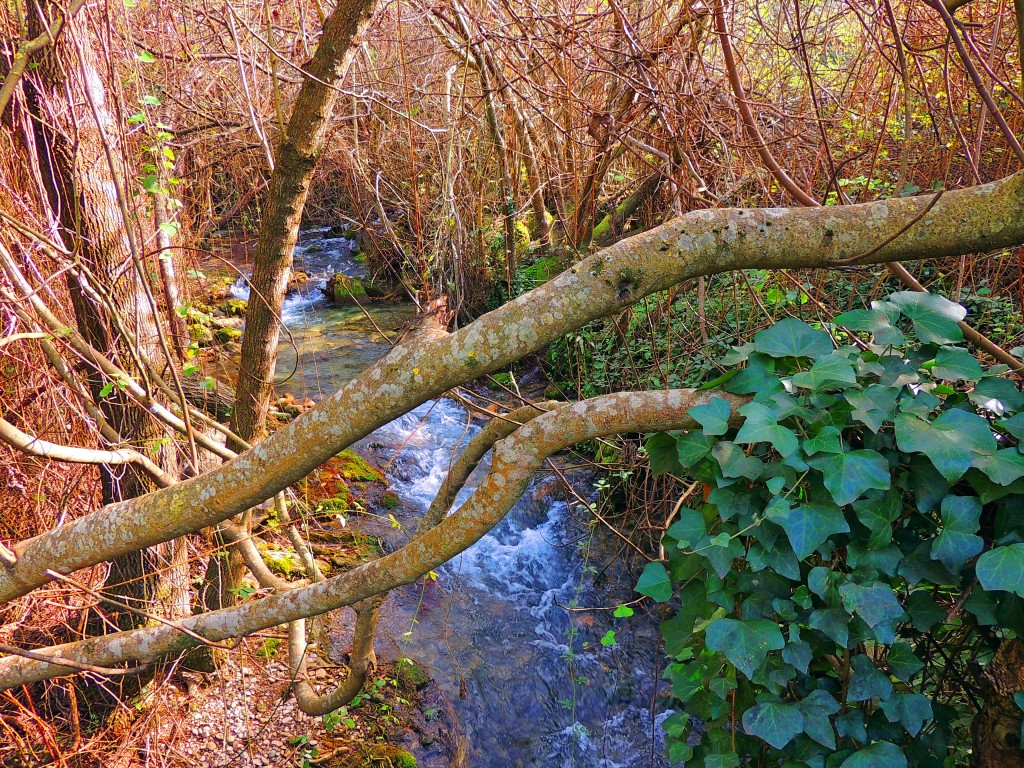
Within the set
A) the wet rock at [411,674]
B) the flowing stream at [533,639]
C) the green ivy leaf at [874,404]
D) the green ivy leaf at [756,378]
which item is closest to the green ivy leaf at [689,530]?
the green ivy leaf at [756,378]

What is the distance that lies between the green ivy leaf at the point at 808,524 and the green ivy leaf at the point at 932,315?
1.72 feet

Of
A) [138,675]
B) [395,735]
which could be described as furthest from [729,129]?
[138,675]

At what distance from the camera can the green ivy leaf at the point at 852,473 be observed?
153cm

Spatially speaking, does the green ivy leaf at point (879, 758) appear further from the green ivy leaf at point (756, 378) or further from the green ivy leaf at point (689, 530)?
the green ivy leaf at point (756, 378)

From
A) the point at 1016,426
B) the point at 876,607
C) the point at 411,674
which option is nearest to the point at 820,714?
the point at 876,607

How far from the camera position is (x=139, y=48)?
4.06 meters

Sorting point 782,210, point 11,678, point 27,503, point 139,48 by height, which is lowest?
point 11,678

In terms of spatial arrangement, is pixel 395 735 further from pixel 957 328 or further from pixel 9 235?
pixel 957 328

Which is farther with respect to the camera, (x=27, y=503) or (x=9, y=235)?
(x=27, y=503)

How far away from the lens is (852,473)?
5.08 feet

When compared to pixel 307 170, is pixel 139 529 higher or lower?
lower

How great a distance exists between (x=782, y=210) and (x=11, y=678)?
310 cm

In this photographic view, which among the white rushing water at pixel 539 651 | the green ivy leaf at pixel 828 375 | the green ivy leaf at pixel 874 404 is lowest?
the white rushing water at pixel 539 651

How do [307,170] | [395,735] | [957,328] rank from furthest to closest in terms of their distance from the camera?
[395,735] < [307,170] < [957,328]
